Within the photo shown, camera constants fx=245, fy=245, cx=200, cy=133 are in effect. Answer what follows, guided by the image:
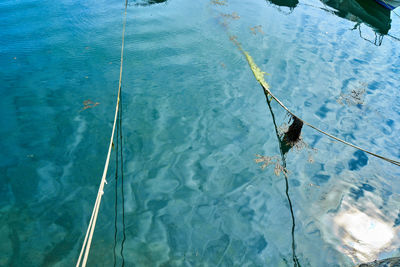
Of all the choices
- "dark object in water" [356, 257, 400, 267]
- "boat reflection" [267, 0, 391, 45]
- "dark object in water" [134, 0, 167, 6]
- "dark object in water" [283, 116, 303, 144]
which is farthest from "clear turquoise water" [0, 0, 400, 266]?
"boat reflection" [267, 0, 391, 45]

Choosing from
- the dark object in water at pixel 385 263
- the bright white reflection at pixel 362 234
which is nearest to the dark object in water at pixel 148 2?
the bright white reflection at pixel 362 234

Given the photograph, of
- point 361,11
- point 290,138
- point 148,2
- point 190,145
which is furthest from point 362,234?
point 361,11

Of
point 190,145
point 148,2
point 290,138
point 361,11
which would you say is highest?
point 361,11

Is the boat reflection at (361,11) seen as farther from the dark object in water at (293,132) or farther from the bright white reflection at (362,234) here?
the bright white reflection at (362,234)

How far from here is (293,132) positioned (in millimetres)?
4039

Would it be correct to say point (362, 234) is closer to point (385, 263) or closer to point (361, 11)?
point (385, 263)

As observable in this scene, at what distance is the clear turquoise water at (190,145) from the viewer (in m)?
3.03

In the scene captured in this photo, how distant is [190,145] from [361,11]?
9.39 m

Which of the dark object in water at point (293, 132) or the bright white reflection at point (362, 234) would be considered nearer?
the bright white reflection at point (362, 234)

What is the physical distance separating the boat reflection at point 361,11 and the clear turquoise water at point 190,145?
1.95 meters

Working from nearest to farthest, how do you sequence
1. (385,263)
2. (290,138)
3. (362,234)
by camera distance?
(385,263), (362,234), (290,138)

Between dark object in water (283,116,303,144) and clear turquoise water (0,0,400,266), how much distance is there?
0.26m

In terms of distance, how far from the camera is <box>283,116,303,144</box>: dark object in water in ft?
12.8

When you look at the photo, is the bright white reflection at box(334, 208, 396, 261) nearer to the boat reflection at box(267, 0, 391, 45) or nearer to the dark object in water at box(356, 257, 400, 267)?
the dark object in water at box(356, 257, 400, 267)
